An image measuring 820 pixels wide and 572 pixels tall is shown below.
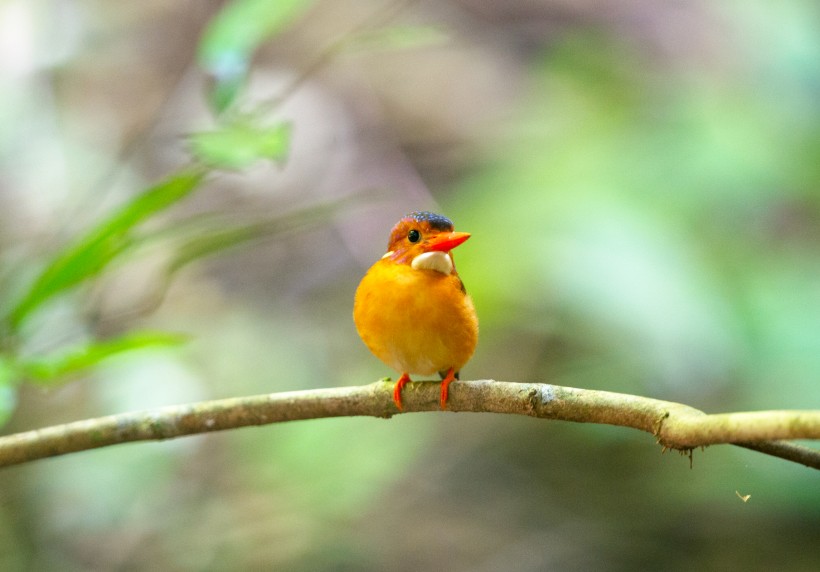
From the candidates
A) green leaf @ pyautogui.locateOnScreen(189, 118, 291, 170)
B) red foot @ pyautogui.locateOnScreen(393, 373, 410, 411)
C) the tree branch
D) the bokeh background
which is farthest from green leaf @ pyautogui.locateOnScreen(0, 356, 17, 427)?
red foot @ pyautogui.locateOnScreen(393, 373, 410, 411)

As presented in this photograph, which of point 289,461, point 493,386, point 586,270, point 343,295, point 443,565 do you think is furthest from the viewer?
point 343,295

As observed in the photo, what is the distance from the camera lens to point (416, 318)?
183cm

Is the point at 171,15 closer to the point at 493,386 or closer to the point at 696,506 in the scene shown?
the point at 696,506

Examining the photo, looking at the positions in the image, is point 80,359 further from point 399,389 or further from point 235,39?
point 235,39

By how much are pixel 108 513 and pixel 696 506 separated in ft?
8.25

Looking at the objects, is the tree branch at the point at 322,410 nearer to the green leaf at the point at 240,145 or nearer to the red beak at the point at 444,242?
the red beak at the point at 444,242

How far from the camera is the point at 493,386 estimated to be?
1514 mm

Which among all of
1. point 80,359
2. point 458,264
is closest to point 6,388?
point 80,359

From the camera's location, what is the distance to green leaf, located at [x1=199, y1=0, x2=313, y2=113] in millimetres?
1965

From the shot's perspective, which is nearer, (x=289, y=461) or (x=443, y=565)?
(x=289, y=461)

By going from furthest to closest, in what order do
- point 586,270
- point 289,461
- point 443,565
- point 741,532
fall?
1. point 443,565
2. point 741,532
3. point 289,461
4. point 586,270

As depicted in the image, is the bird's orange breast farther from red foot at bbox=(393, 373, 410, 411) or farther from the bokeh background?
the bokeh background

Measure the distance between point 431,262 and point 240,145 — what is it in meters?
0.45

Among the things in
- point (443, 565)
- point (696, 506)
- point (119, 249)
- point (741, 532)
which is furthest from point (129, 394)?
point (741, 532)
